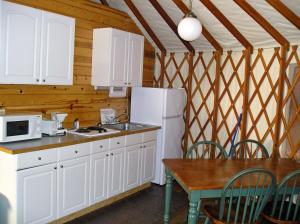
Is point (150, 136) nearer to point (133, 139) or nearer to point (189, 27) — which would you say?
point (133, 139)

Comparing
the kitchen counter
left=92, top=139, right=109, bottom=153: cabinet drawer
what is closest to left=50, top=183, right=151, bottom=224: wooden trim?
left=92, top=139, right=109, bottom=153: cabinet drawer

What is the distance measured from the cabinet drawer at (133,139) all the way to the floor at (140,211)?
0.74 m

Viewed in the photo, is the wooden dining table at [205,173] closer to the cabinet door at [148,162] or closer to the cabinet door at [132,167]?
the cabinet door at [132,167]

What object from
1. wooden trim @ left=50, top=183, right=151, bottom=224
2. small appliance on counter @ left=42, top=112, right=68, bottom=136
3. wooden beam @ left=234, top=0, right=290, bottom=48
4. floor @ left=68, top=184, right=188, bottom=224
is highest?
wooden beam @ left=234, top=0, right=290, bottom=48

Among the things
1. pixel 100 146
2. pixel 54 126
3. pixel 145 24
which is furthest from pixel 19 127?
pixel 145 24

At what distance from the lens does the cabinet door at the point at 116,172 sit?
12.3 feet

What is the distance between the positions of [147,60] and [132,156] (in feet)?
6.09

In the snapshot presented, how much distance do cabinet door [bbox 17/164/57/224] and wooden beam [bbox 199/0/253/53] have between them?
2476mm

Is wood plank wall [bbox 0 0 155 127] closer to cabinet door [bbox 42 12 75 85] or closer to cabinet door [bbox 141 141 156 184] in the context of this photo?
cabinet door [bbox 42 12 75 85]

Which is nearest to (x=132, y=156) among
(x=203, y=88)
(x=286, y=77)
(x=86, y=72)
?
(x=86, y=72)

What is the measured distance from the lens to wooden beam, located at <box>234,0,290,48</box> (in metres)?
3.32

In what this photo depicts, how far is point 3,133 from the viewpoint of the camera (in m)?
2.79

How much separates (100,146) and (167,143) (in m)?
1.38

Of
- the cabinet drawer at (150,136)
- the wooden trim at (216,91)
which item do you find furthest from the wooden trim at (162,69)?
the cabinet drawer at (150,136)
